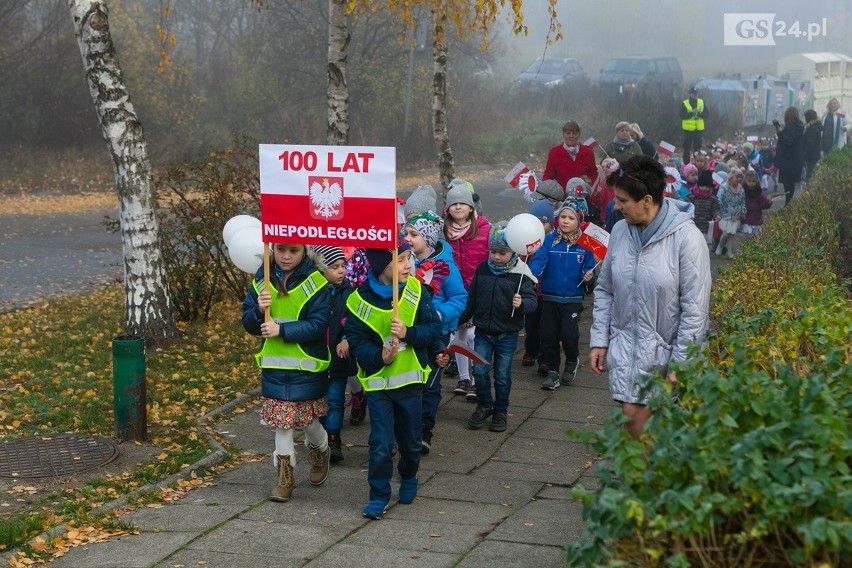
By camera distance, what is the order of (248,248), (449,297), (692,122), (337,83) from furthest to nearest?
(692,122)
(337,83)
(449,297)
(248,248)

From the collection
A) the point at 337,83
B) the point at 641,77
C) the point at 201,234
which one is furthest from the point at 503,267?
the point at 641,77

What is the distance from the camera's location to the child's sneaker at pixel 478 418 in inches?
334

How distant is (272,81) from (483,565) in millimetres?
29820

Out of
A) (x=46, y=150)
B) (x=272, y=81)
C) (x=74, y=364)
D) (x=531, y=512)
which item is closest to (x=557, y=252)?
(x=531, y=512)

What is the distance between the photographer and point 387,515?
21.4ft

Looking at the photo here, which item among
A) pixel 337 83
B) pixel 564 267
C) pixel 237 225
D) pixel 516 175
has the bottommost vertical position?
pixel 564 267

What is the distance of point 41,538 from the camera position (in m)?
6.10

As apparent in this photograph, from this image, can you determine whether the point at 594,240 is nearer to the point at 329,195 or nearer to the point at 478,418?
the point at 478,418

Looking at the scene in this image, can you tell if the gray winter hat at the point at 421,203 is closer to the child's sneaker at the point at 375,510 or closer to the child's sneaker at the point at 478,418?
the child's sneaker at the point at 478,418

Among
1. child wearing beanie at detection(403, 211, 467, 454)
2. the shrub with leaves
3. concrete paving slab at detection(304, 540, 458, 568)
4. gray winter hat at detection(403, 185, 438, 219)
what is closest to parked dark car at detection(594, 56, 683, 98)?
the shrub with leaves

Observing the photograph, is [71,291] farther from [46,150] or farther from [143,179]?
[46,150]

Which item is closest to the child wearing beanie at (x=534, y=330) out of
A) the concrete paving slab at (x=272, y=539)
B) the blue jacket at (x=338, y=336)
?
the blue jacket at (x=338, y=336)

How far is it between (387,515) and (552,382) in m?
3.41

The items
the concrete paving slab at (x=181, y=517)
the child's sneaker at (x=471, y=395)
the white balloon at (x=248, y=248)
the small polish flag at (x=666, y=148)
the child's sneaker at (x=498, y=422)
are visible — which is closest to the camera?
the concrete paving slab at (x=181, y=517)
